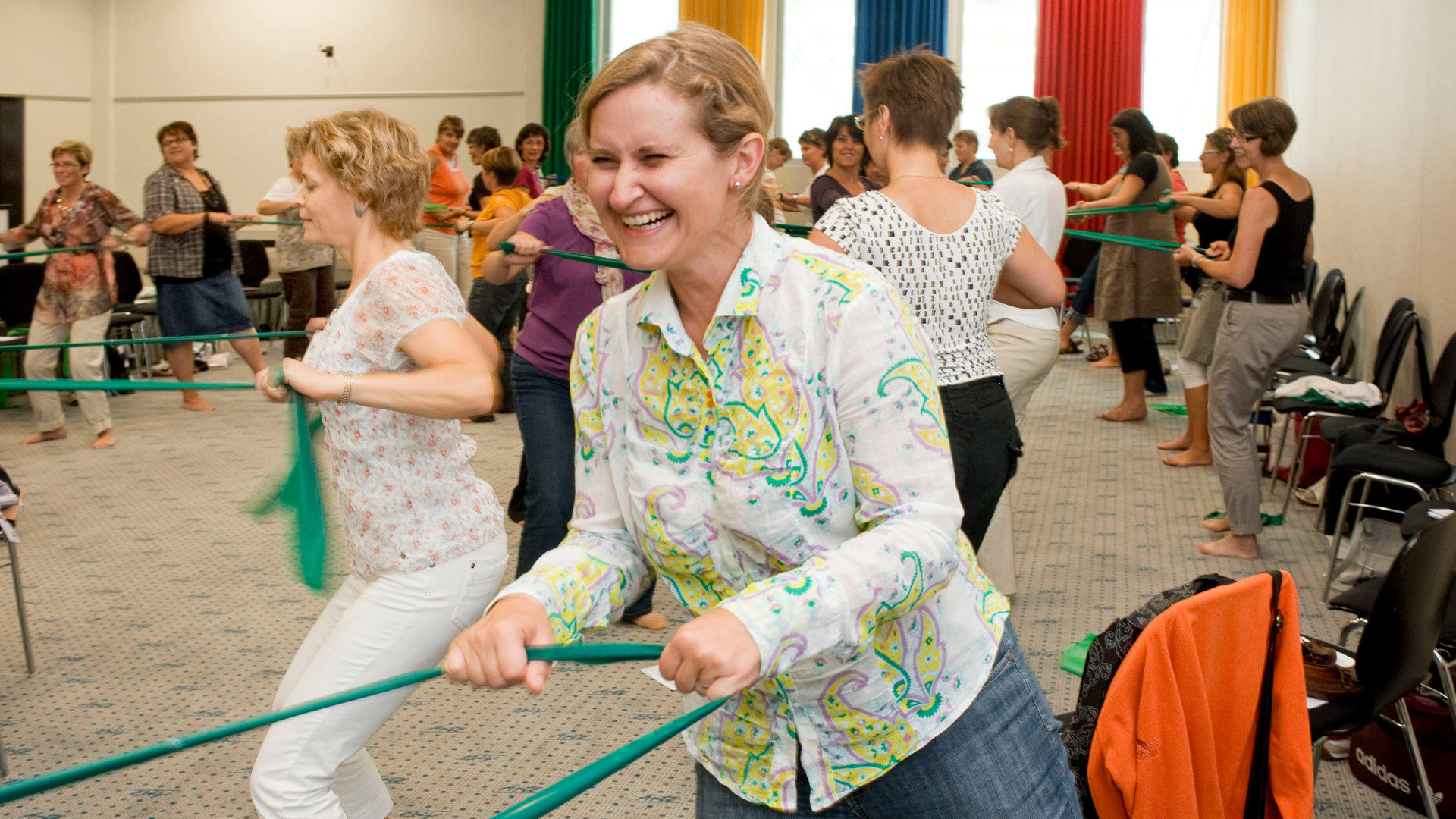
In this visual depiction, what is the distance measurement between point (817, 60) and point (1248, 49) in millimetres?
4029

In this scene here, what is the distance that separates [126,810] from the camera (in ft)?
9.47

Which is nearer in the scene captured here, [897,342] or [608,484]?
[897,342]

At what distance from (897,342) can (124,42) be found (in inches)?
564

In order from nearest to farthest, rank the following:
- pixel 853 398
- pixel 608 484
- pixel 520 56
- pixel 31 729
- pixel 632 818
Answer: pixel 853 398 → pixel 608 484 → pixel 632 818 → pixel 31 729 → pixel 520 56

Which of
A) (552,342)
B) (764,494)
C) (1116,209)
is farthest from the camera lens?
(1116,209)

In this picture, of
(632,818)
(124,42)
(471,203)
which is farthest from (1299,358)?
(124,42)

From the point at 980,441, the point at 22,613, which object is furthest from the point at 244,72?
the point at 980,441

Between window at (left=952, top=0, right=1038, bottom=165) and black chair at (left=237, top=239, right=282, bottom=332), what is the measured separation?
6.56 m

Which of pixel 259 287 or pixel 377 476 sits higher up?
pixel 259 287

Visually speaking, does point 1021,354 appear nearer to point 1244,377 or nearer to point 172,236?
point 1244,377

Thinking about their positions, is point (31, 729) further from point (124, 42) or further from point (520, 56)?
point (124, 42)

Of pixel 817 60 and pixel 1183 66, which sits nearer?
pixel 1183 66

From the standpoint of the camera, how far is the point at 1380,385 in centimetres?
529

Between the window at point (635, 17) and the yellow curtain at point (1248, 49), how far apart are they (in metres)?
5.43
